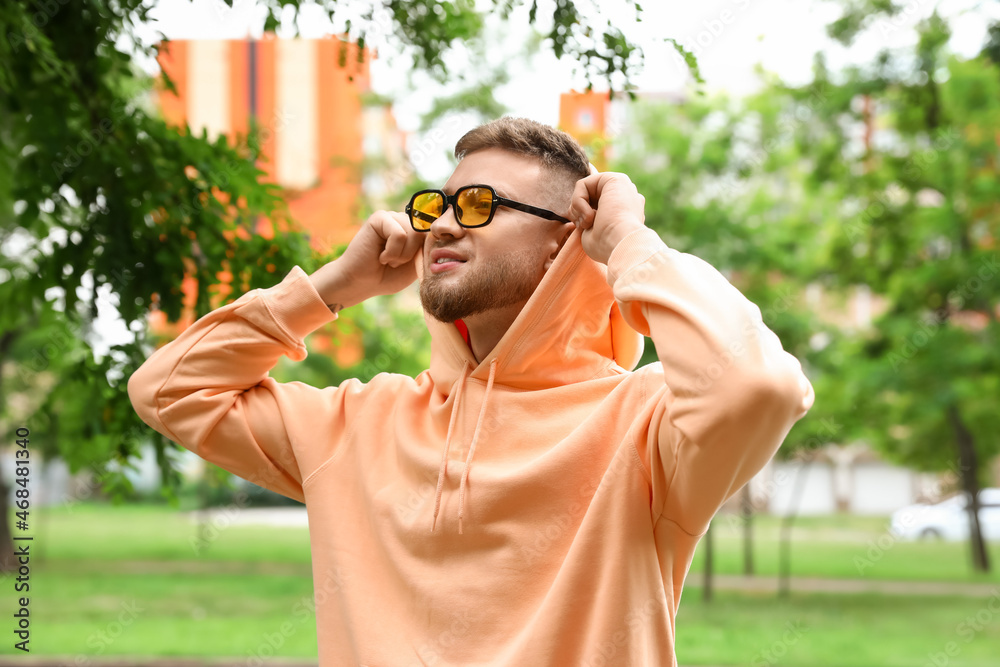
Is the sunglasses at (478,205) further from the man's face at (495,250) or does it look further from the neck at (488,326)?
the neck at (488,326)

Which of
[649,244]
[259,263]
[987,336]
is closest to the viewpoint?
[649,244]

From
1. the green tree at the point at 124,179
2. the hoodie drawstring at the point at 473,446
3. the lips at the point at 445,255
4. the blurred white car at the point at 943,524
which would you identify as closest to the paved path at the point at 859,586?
the blurred white car at the point at 943,524

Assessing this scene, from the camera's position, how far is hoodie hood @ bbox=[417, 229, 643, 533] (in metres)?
2.14

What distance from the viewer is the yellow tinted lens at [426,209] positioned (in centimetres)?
226

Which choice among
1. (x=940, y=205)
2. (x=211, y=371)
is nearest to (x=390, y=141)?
(x=940, y=205)

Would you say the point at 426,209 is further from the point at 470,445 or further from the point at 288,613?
the point at 288,613

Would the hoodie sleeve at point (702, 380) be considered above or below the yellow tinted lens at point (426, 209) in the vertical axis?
below

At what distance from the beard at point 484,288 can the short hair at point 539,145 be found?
0.66 ft

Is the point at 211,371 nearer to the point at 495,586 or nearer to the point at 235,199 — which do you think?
the point at 495,586

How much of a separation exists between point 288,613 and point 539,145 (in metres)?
11.6

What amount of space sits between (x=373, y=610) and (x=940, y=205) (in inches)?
519

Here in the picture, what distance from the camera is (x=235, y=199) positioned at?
172 inches

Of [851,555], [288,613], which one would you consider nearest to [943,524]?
[851,555]

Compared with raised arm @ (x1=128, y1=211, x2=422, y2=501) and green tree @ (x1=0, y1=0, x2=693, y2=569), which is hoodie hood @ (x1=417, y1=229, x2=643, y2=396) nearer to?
raised arm @ (x1=128, y1=211, x2=422, y2=501)
